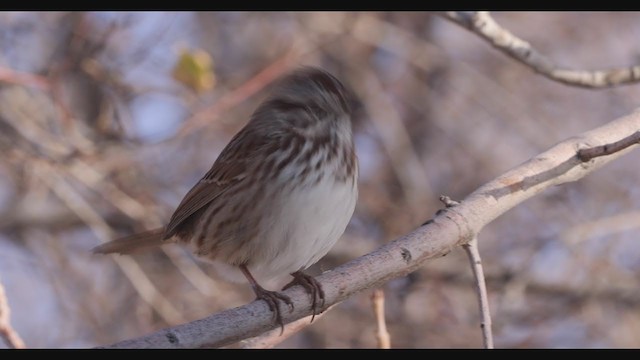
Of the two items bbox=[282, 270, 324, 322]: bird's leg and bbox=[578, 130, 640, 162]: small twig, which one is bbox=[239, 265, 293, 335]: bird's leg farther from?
bbox=[578, 130, 640, 162]: small twig

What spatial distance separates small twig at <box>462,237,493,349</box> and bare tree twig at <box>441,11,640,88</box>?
896 millimetres

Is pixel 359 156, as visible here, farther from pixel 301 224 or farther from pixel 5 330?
pixel 5 330

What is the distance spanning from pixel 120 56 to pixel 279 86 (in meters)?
1.98

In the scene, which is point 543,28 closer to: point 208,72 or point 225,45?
point 225,45

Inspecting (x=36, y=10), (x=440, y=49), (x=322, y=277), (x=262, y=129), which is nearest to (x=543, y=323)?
(x=440, y=49)

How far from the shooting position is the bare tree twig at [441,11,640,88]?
10.2 feet

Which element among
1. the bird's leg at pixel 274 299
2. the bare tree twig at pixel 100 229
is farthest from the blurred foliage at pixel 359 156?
the bird's leg at pixel 274 299

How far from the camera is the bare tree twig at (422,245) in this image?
6.69 feet

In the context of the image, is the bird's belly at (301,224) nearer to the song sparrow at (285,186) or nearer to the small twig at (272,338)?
the song sparrow at (285,186)

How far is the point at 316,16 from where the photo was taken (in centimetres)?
572

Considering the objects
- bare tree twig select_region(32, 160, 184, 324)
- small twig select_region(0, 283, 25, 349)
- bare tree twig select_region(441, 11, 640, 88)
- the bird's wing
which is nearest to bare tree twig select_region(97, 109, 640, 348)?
bare tree twig select_region(441, 11, 640, 88)

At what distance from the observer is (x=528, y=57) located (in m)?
3.17

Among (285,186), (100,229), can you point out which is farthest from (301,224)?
(100,229)

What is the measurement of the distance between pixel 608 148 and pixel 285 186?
1022 mm
